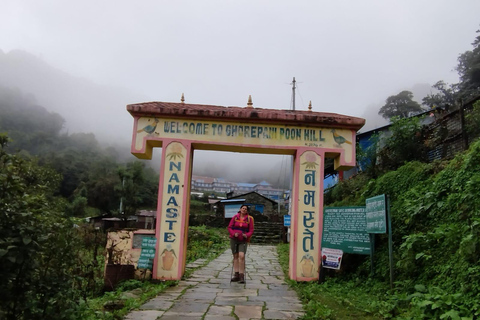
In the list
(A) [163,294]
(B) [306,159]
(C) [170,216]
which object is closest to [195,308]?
(A) [163,294]

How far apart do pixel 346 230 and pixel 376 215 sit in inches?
47.6

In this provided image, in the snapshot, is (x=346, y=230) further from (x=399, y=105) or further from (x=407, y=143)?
(x=399, y=105)

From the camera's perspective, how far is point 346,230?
762cm

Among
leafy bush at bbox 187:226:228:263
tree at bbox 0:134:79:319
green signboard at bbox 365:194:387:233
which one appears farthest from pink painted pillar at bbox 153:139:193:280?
leafy bush at bbox 187:226:228:263

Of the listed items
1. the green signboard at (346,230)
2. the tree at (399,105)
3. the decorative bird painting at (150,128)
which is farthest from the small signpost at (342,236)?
the tree at (399,105)

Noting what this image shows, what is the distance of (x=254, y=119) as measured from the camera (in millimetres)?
8219

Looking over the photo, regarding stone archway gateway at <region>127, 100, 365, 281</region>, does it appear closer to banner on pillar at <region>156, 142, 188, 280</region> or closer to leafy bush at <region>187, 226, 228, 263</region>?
banner on pillar at <region>156, 142, 188, 280</region>

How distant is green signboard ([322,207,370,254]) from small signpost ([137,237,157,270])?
3.49m

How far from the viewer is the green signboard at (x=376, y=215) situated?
6246 millimetres

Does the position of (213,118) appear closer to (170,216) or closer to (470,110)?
(170,216)

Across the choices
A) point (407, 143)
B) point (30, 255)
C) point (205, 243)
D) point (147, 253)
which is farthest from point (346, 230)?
point (205, 243)

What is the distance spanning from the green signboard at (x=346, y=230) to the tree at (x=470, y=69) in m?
25.0

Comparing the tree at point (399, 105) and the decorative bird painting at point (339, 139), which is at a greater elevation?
the tree at point (399, 105)

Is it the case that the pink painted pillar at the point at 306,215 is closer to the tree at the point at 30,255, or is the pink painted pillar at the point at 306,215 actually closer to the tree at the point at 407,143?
the tree at the point at 407,143
